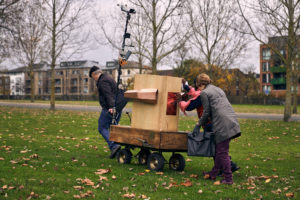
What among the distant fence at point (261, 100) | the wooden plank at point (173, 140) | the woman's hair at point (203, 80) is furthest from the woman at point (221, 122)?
the distant fence at point (261, 100)

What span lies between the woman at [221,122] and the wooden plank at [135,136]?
3.08 ft

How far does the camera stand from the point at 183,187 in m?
5.28

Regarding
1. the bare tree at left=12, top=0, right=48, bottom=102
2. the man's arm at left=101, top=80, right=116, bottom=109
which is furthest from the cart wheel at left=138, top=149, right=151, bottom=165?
the bare tree at left=12, top=0, right=48, bottom=102

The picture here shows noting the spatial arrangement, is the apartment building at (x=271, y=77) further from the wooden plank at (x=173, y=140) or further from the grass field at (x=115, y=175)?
the wooden plank at (x=173, y=140)

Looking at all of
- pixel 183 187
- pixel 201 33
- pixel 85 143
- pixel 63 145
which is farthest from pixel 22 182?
pixel 201 33

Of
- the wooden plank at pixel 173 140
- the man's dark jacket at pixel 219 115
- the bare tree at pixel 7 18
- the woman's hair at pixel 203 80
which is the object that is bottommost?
the wooden plank at pixel 173 140

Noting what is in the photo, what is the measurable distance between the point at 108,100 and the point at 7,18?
12.3 m

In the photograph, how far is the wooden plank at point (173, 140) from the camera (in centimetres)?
612

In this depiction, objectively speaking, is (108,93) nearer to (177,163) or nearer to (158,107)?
(158,107)

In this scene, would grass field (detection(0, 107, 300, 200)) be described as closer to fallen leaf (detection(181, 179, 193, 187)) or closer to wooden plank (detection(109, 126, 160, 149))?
fallen leaf (detection(181, 179, 193, 187))

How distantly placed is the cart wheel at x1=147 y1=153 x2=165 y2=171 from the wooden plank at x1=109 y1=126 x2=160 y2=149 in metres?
0.31

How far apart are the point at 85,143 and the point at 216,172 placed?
5074mm

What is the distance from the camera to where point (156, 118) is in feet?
20.7

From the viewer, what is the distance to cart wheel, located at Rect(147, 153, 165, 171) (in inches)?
252
